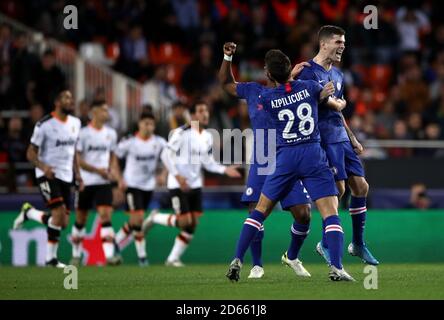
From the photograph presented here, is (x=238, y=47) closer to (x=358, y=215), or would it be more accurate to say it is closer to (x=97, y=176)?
(x=97, y=176)

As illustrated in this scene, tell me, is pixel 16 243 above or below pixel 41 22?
below

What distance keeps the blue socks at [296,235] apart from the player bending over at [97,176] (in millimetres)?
5228

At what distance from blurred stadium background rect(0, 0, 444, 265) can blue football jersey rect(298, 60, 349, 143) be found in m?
6.01

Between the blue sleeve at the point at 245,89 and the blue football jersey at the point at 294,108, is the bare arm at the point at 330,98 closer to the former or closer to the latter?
the blue football jersey at the point at 294,108

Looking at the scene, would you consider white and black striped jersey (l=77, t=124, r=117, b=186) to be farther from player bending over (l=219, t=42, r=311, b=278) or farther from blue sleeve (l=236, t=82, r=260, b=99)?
blue sleeve (l=236, t=82, r=260, b=99)

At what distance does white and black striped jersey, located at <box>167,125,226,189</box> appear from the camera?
17.5 meters

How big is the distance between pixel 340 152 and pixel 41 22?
12.3 m

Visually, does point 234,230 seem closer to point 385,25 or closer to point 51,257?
point 51,257

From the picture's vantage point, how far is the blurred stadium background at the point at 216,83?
61.6ft

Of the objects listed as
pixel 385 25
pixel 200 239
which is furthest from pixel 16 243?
pixel 385 25

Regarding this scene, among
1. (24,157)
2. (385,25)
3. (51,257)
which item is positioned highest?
(385,25)

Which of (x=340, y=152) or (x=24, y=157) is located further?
(x=24, y=157)

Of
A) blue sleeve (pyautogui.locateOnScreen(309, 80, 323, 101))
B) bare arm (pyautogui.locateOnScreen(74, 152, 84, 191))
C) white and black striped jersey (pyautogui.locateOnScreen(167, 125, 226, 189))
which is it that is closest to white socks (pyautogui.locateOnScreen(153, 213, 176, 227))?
white and black striped jersey (pyautogui.locateOnScreen(167, 125, 226, 189))

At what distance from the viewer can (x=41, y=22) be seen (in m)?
23.6
